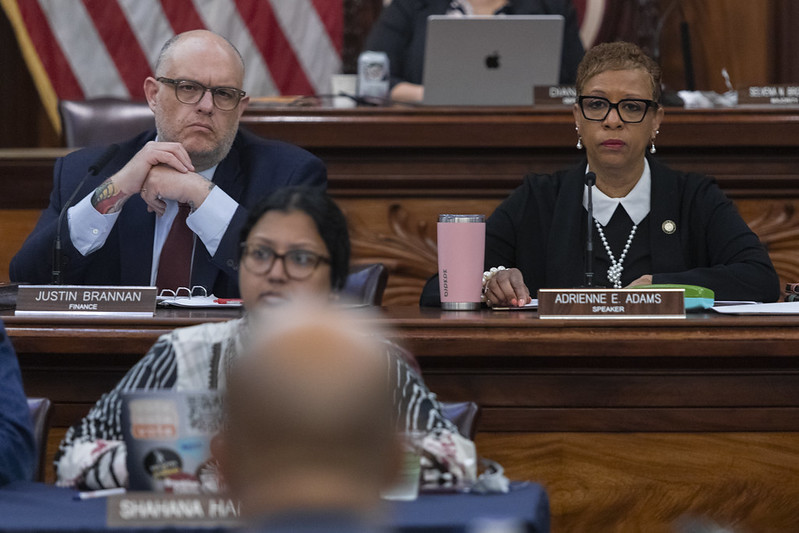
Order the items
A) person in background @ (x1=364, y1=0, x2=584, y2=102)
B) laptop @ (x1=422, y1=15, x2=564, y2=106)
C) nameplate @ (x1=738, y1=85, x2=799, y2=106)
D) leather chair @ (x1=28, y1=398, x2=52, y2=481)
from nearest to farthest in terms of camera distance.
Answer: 1. leather chair @ (x1=28, y1=398, x2=52, y2=481)
2. nameplate @ (x1=738, y1=85, x2=799, y2=106)
3. laptop @ (x1=422, y1=15, x2=564, y2=106)
4. person in background @ (x1=364, y1=0, x2=584, y2=102)

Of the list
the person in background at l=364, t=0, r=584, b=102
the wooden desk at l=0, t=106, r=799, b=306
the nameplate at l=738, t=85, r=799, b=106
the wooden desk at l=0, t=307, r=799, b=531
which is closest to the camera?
the wooden desk at l=0, t=307, r=799, b=531

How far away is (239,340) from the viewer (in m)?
1.41

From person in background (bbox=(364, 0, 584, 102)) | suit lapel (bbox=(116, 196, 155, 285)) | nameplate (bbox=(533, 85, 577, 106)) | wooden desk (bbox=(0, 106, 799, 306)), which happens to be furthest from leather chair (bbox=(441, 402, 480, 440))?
person in background (bbox=(364, 0, 584, 102))

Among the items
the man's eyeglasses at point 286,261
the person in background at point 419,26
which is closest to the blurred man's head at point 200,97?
the man's eyeglasses at point 286,261

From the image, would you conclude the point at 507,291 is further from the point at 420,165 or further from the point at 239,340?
the point at 420,165

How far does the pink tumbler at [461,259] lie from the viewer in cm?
227

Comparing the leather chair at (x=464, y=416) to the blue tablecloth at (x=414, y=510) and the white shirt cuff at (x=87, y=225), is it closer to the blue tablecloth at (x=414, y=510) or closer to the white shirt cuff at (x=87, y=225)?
the blue tablecloth at (x=414, y=510)

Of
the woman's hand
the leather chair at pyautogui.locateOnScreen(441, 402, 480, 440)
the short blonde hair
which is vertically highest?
the short blonde hair

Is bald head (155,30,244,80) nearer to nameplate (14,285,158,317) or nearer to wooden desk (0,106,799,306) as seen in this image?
wooden desk (0,106,799,306)

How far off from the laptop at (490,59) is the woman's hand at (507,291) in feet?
4.79

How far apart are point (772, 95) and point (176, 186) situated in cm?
191

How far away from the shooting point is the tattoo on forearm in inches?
105

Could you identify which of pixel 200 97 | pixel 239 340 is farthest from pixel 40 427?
pixel 200 97

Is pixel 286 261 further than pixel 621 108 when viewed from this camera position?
No
